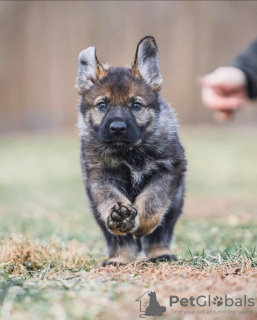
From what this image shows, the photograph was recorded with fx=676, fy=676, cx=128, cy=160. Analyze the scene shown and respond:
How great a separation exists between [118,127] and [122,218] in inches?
26.8

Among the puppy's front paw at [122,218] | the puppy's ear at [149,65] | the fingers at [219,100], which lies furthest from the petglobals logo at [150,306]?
the puppy's ear at [149,65]

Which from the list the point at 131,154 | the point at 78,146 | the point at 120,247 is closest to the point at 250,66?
the point at 131,154

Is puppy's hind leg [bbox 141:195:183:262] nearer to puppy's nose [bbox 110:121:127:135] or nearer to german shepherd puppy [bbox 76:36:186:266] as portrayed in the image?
german shepherd puppy [bbox 76:36:186:266]

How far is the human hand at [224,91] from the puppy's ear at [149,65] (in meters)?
0.88

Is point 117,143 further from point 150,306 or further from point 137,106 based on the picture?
point 150,306

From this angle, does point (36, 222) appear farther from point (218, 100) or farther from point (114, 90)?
point (218, 100)

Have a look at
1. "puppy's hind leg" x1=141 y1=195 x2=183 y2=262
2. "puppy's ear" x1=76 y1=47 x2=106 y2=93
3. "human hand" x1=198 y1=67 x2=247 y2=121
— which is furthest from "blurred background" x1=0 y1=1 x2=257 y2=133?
"human hand" x1=198 y1=67 x2=247 y2=121

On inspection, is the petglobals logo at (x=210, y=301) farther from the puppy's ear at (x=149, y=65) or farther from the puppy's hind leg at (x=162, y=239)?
the puppy's ear at (x=149, y=65)

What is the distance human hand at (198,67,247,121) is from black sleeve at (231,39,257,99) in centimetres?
6

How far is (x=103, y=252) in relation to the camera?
572 cm

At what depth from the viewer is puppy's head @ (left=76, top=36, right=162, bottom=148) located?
479 cm

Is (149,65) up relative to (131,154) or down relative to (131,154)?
up

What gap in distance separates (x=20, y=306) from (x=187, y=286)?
2.88 feet

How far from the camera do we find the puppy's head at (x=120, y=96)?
479 centimetres
